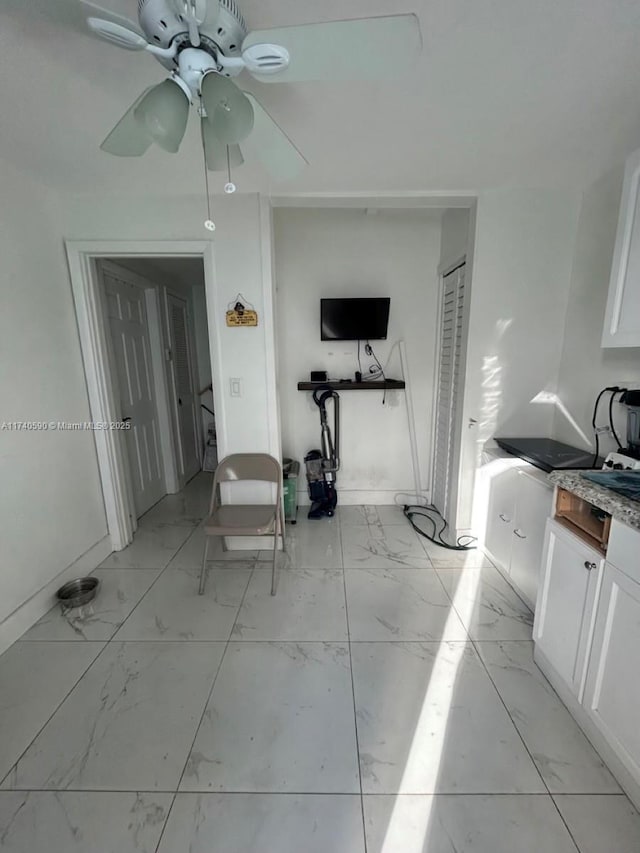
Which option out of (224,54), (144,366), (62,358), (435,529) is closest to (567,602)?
(435,529)

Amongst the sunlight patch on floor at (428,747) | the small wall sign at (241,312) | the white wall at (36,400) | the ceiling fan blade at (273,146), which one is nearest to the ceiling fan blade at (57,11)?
the ceiling fan blade at (273,146)

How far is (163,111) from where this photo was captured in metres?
0.95

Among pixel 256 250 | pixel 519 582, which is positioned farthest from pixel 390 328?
pixel 519 582

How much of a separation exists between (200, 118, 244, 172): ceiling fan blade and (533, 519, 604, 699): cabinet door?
188 cm

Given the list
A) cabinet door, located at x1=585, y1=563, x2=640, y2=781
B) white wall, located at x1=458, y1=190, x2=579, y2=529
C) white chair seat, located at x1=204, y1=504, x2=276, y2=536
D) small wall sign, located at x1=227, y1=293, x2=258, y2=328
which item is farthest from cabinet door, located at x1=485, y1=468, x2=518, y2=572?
small wall sign, located at x1=227, y1=293, x2=258, y2=328

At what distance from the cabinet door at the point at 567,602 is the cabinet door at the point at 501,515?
1.79 feet

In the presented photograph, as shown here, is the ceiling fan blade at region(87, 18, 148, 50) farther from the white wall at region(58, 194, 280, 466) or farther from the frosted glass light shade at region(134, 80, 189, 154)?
the white wall at region(58, 194, 280, 466)

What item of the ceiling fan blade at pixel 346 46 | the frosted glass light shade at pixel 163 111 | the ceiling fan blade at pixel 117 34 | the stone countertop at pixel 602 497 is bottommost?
the stone countertop at pixel 602 497

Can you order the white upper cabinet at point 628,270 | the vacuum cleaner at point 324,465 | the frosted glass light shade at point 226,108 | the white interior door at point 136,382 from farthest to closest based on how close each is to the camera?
the vacuum cleaner at point 324,465, the white interior door at point 136,382, the white upper cabinet at point 628,270, the frosted glass light shade at point 226,108

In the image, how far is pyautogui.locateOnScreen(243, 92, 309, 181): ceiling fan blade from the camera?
3.52 feet

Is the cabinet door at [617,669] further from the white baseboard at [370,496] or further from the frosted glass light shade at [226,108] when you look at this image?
the white baseboard at [370,496]

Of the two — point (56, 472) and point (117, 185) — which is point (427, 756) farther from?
point (117, 185)

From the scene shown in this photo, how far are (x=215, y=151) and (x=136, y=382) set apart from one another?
87.9 inches

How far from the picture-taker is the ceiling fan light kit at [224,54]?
0.77 metres
